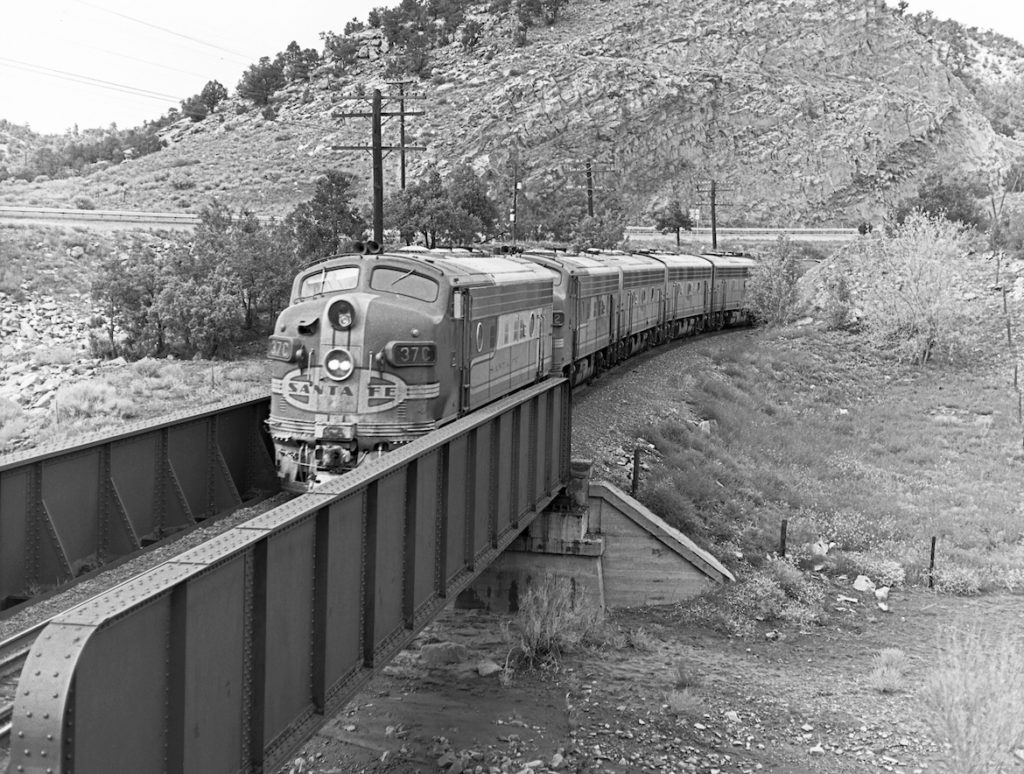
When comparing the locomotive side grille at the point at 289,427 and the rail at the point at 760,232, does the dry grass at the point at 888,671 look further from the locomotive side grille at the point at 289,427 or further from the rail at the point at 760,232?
the rail at the point at 760,232

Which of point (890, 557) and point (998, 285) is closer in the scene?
point (890, 557)

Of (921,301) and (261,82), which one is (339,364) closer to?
(921,301)

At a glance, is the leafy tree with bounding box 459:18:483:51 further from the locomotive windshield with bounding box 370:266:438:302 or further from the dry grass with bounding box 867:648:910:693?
the locomotive windshield with bounding box 370:266:438:302

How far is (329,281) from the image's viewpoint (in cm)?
1557

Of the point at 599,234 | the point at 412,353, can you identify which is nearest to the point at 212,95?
the point at 599,234

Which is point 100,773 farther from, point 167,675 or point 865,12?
point 865,12

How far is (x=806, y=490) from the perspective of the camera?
28.0 metres

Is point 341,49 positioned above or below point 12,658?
above

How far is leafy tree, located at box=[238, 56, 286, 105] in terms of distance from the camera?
118125 millimetres

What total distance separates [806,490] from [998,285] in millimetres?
33193

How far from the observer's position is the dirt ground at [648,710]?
1401cm

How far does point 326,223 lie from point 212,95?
86.1 meters

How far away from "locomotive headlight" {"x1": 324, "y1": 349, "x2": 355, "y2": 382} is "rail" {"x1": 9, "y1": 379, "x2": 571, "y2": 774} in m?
2.48

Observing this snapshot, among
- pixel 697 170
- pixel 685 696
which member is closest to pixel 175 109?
pixel 697 170
